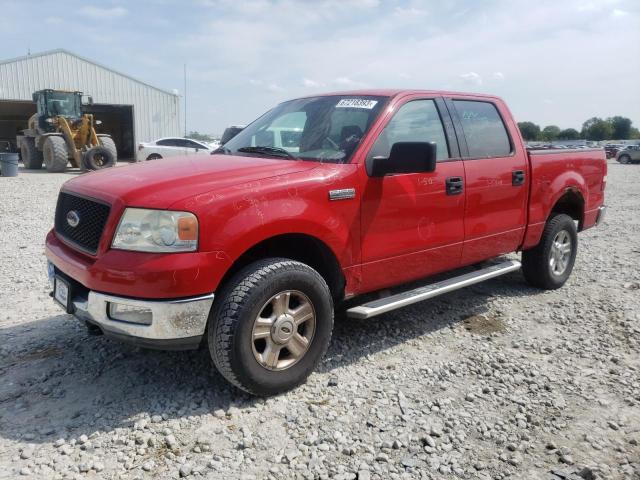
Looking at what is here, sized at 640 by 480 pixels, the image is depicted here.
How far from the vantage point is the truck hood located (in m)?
2.87

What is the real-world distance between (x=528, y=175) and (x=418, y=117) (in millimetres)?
1438

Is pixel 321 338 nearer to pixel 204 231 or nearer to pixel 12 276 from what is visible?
pixel 204 231

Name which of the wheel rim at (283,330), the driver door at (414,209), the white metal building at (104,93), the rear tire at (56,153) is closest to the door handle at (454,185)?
the driver door at (414,209)

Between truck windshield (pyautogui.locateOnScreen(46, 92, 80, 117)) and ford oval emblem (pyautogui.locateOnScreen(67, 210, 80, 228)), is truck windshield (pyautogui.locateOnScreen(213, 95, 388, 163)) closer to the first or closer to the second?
ford oval emblem (pyautogui.locateOnScreen(67, 210, 80, 228))

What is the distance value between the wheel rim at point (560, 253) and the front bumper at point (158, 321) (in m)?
3.91

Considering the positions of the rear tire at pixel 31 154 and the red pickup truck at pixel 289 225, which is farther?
the rear tire at pixel 31 154

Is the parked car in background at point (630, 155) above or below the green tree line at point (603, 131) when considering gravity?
below

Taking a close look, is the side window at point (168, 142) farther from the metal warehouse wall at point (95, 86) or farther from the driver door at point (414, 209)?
the driver door at point (414, 209)

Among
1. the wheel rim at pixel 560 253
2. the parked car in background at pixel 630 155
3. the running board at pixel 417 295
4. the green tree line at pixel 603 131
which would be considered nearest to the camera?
the running board at pixel 417 295

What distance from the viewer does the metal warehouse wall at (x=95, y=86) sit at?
27484 mm

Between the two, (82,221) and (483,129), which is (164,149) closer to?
(483,129)

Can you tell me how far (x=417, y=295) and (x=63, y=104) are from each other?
18752 mm

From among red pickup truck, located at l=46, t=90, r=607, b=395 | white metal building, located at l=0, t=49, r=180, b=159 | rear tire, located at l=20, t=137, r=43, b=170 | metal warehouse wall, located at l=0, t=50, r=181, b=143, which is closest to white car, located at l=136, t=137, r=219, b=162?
rear tire, located at l=20, t=137, r=43, b=170

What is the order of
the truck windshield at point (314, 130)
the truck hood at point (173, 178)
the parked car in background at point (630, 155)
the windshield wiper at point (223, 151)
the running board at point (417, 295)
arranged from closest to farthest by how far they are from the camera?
the truck hood at point (173, 178)
the running board at point (417, 295)
the truck windshield at point (314, 130)
the windshield wiper at point (223, 151)
the parked car in background at point (630, 155)
